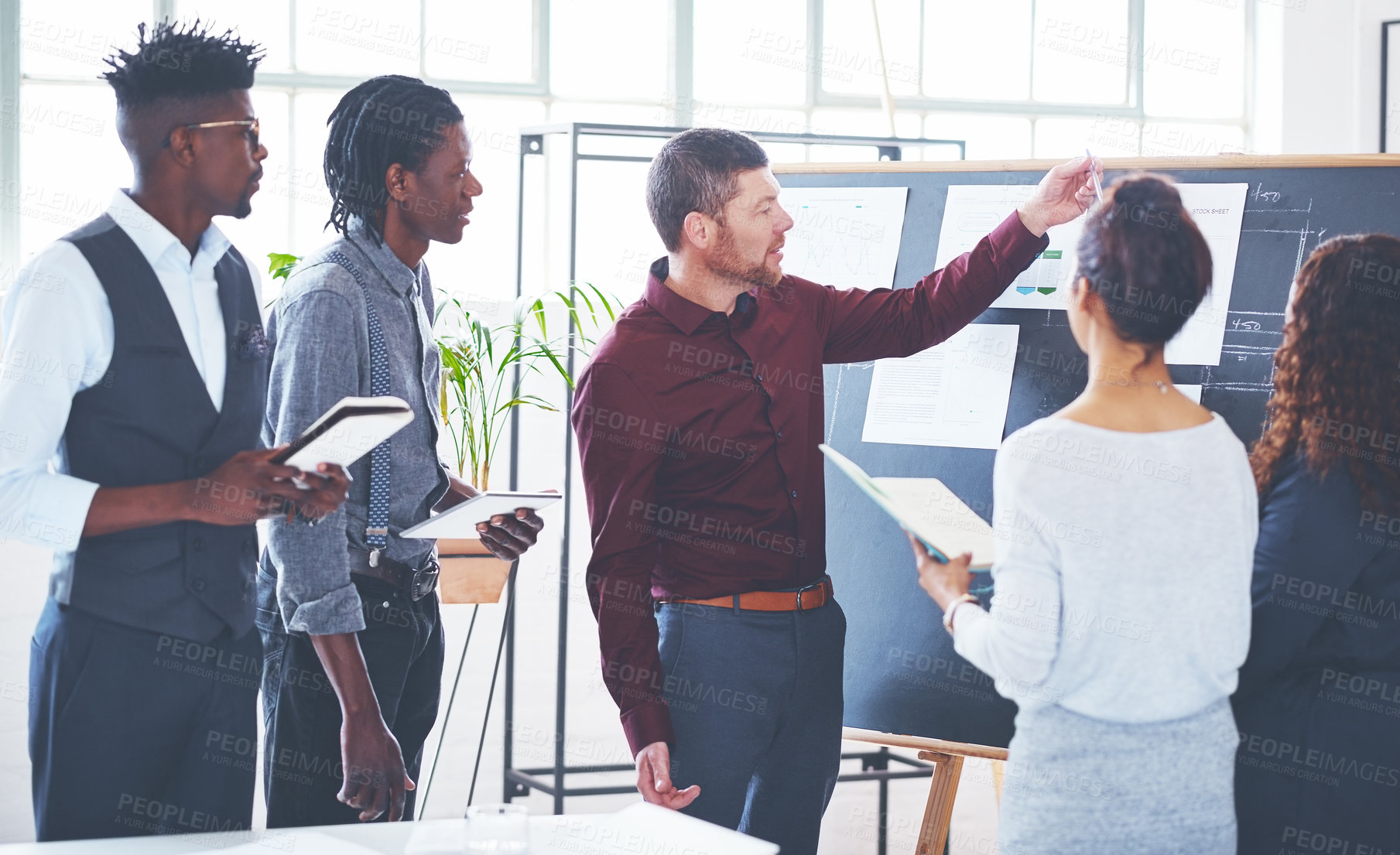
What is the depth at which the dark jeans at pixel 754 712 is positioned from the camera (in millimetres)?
1879

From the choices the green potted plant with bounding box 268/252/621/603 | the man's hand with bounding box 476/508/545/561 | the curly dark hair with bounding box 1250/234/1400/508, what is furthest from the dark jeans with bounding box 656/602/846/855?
the green potted plant with bounding box 268/252/621/603

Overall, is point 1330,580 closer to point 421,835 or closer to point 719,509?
point 719,509

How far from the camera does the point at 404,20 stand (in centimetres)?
392

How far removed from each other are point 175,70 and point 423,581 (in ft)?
2.66

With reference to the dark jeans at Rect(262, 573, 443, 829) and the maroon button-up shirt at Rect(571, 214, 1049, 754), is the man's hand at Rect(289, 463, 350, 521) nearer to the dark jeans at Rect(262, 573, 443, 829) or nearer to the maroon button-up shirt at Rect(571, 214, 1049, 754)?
the dark jeans at Rect(262, 573, 443, 829)

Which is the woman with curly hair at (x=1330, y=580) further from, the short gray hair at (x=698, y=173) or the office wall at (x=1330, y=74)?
the office wall at (x=1330, y=74)

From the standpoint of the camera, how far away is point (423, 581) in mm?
1787

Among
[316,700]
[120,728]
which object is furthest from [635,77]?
[120,728]

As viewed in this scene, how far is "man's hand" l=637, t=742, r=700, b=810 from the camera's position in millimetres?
1796

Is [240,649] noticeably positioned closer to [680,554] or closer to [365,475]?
[365,475]

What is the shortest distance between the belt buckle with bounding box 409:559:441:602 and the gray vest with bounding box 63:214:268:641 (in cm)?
27

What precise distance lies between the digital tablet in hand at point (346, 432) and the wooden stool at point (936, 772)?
1185mm

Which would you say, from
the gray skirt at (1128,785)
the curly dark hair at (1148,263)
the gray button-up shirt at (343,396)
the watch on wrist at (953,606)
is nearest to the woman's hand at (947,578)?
the watch on wrist at (953,606)

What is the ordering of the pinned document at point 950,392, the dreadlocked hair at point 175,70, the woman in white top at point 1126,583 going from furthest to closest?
the pinned document at point 950,392 < the dreadlocked hair at point 175,70 < the woman in white top at point 1126,583
